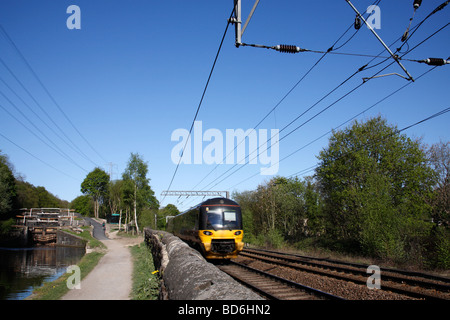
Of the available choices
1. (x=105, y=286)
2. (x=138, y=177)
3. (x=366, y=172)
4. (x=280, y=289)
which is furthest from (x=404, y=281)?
(x=138, y=177)

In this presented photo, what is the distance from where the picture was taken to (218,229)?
46.7 feet

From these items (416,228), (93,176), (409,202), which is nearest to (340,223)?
(409,202)

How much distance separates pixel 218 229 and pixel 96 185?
92504 mm

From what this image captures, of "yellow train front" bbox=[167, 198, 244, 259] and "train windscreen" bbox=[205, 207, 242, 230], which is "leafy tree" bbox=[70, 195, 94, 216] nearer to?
"yellow train front" bbox=[167, 198, 244, 259]

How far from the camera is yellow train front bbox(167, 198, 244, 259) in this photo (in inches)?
551

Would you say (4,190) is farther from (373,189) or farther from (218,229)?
(373,189)

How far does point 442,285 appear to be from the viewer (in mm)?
8148

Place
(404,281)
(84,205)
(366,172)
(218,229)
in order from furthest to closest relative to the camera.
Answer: (84,205), (366,172), (218,229), (404,281)

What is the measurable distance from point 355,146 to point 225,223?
2259 centimetres

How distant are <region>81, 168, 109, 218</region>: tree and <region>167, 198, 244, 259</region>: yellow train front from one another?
295ft

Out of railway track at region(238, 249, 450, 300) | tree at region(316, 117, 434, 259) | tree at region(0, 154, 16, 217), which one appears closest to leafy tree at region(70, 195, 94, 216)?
tree at region(0, 154, 16, 217)

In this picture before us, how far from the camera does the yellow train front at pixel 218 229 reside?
14000 mm

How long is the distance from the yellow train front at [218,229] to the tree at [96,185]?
295 feet
